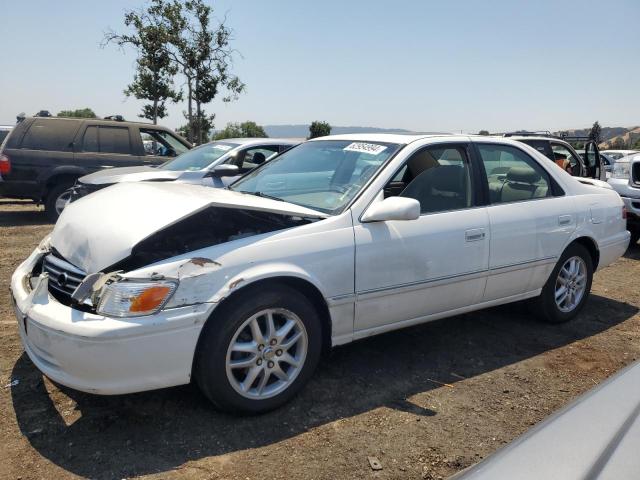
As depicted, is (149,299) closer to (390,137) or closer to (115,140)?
(390,137)

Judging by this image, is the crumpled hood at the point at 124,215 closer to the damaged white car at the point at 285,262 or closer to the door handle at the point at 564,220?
the damaged white car at the point at 285,262

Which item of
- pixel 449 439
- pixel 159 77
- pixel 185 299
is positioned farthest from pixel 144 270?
pixel 159 77

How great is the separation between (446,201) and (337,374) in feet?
4.72

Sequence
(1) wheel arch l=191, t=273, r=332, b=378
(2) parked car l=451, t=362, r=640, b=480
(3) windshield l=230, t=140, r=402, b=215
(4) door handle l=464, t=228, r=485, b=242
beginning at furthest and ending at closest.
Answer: (4) door handle l=464, t=228, r=485, b=242, (3) windshield l=230, t=140, r=402, b=215, (1) wheel arch l=191, t=273, r=332, b=378, (2) parked car l=451, t=362, r=640, b=480

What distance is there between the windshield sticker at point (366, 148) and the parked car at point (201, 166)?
120 inches

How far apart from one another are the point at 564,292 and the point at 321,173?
7.89ft

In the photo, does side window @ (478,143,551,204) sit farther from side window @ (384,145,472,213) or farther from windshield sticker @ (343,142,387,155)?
windshield sticker @ (343,142,387,155)

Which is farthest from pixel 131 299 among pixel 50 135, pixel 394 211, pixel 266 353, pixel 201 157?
pixel 50 135

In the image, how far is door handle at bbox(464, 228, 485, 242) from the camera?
12.7 ft

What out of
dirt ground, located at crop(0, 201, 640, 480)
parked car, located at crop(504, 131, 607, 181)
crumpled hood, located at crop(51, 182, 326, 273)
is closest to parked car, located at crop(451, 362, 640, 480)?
dirt ground, located at crop(0, 201, 640, 480)

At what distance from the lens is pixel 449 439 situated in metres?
2.99

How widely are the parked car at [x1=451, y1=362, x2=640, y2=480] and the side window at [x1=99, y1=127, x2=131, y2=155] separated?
943 cm

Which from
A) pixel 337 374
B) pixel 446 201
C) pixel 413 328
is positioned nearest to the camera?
pixel 337 374

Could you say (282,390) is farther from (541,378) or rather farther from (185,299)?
(541,378)
